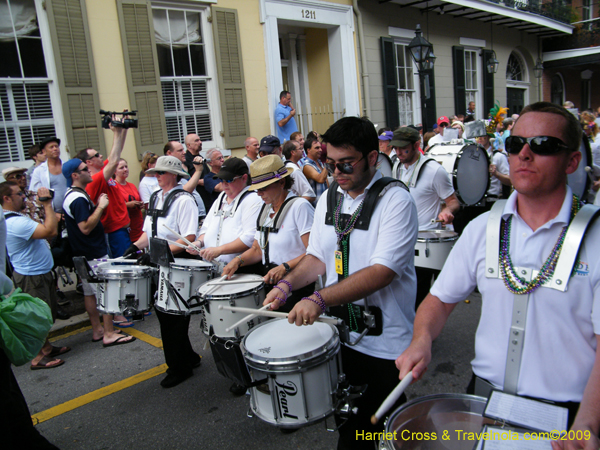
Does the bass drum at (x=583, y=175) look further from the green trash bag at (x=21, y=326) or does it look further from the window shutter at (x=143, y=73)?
the window shutter at (x=143, y=73)

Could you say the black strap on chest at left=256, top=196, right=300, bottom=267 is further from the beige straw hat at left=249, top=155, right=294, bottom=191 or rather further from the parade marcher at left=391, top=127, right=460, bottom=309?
the parade marcher at left=391, top=127, right=460, bottom=309

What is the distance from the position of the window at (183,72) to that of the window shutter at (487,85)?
12.0 meters

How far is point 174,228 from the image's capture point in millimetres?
4242

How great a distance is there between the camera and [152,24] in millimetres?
8266

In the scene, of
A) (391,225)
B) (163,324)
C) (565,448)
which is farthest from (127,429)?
Answer: (565,448)

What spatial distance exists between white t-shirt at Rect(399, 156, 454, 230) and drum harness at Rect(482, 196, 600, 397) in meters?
2.73

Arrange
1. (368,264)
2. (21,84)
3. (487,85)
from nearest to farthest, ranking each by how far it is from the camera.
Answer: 1. (368,264)
2. (21,84)
3. (487,85)

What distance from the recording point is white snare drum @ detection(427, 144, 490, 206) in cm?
552

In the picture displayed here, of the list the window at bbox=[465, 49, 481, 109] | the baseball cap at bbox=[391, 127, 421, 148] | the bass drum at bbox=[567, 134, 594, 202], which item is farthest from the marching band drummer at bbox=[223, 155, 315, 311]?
the window at bbox=[465, 49, 481, 109]

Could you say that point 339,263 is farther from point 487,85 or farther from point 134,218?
point 487,85

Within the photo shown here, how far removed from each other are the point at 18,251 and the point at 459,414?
4453 millimetres

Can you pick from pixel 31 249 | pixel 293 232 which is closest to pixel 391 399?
pixel 293 232

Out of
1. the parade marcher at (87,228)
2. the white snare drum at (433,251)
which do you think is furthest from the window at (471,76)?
the parade marcher at (87,228)

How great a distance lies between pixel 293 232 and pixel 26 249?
9.67 ft
